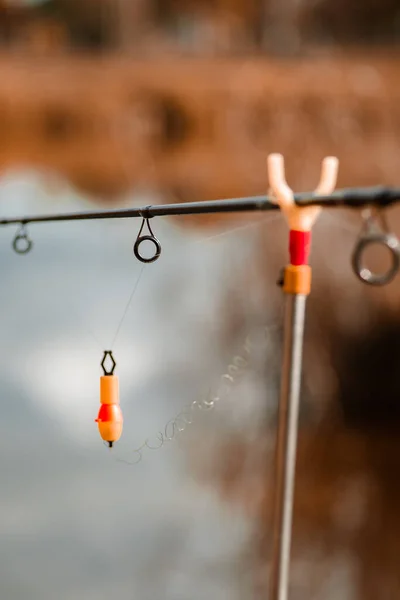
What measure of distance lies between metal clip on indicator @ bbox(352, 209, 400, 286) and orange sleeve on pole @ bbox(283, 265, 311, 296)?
60 mm

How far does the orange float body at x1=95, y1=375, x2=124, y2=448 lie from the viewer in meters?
0.69

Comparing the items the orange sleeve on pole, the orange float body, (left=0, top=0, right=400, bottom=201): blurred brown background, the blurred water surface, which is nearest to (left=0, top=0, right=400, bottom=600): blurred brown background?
(left=0, top=0, right=400, bottom=201): blurred brown background

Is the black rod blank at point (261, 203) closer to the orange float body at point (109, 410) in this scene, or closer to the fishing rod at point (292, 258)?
the fishing rod at point (292, 258)

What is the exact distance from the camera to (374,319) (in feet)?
12.2

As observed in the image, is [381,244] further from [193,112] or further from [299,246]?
[193,112]

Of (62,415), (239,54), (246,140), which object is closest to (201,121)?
(246,140)

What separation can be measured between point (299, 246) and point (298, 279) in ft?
0.08

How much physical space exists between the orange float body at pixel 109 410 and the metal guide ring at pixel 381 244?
0.88 ft

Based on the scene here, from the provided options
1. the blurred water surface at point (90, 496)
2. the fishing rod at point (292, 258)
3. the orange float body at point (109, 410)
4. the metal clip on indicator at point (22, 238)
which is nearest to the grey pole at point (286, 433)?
the fishing rod at point (292, 258)

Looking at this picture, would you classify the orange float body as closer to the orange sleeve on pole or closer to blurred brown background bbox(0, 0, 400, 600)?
the orange sleeve on pole

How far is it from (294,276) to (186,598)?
91.0 inches

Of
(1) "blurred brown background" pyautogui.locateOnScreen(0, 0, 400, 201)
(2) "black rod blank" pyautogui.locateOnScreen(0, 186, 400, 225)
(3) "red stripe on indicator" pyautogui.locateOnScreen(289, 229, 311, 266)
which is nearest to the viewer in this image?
(2) "black rod blank" pyautogui.locateOnScreen(0, 186, 400, 225)

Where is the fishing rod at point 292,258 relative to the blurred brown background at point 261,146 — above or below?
below

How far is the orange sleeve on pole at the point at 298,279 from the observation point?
22.5 inches
